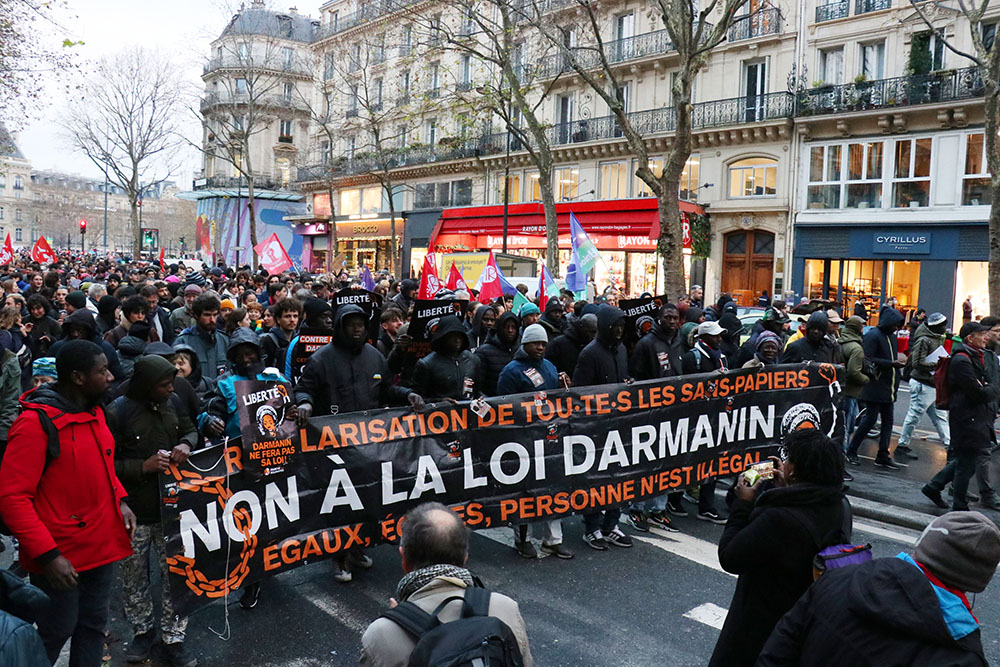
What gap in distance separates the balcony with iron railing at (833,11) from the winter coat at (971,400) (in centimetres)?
2145

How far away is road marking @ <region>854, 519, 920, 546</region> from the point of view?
6.99 meters

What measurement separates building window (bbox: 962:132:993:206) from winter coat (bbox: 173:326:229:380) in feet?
74.5

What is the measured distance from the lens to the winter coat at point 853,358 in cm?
916

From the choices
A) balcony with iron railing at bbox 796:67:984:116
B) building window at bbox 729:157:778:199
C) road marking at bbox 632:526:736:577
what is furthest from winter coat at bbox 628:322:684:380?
building window at bbox 729:157:778:199

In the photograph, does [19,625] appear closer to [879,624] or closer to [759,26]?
[879,624]

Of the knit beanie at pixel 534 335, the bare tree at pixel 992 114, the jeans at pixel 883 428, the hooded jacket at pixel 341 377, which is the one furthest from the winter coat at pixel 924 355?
the hooded jacket at pixel 341 377

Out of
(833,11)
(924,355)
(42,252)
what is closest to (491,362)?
(924,355)

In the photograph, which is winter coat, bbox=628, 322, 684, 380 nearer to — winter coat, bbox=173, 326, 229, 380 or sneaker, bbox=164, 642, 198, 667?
winter coat, bbox=173, 326, 229, 380

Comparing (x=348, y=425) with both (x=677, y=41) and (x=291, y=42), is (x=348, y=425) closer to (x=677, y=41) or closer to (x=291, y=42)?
(x=677, y=41)

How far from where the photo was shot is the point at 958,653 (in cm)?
212

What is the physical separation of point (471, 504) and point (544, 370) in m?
1.36

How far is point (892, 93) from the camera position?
78.5 ft

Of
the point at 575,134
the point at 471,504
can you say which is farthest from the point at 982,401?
the point at 575,134

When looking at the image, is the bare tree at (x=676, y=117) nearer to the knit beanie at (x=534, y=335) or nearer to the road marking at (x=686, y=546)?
the knit beanie at (x=534, y=335)
